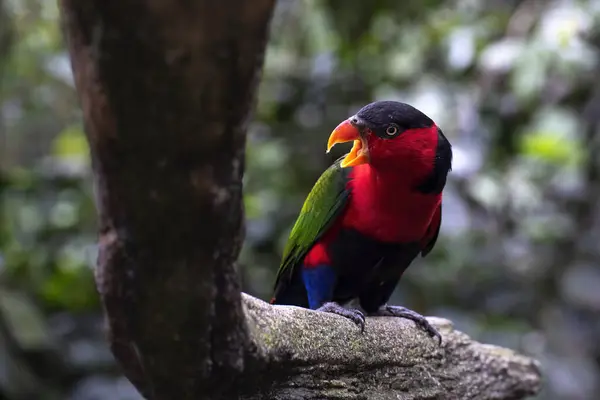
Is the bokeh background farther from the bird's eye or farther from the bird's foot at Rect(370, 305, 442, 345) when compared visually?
the bird's eye

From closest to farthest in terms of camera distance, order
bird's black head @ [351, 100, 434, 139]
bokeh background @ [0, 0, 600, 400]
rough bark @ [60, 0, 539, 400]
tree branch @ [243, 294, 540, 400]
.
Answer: rough bark @ [60, 0, 539, 400]
tree branch @ [243, 294, 540, 400]
bird's black head @ [351, 100, 434, 139]
bokeh background @ [0, 0, 600, 400]

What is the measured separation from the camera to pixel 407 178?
1726mm

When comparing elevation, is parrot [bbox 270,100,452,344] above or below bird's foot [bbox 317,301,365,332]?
above

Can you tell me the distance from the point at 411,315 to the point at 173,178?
1308 mm

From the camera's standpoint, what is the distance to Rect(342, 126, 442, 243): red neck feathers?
170 cm

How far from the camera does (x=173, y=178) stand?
0.82 metres

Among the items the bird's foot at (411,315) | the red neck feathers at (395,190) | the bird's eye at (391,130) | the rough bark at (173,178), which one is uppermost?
the bird's eye at (391,130)

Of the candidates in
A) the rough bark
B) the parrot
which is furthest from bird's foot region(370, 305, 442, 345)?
the rough bark

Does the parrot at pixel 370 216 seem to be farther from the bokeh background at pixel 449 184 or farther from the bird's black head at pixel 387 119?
the bokeh background at pixel 449 184

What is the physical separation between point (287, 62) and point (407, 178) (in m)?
1.79

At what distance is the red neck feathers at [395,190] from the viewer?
5.57 feet

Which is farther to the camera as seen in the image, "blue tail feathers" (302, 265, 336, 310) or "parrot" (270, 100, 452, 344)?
"blue tail feathers" (302, 265, 336, 310)

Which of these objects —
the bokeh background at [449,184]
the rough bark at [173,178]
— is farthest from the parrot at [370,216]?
the bokeh background at [449,184]

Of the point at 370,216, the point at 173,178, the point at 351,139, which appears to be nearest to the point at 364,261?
the point at 370,216
